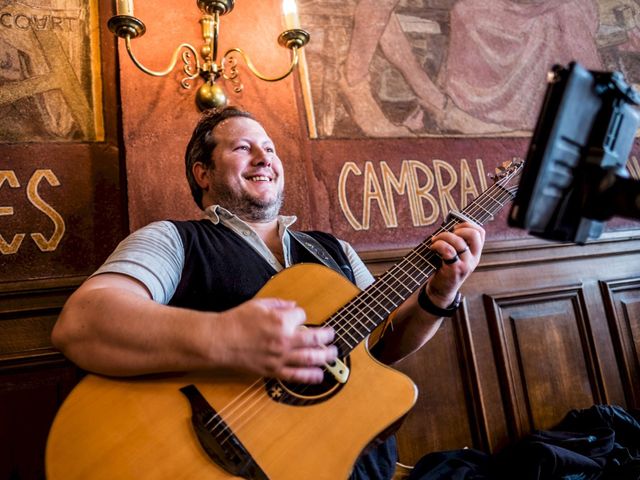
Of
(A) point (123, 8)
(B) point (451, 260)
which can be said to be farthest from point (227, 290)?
(A) point (123, 8)

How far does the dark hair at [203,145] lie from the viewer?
1.69m

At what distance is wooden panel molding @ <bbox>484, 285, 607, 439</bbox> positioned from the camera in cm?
207

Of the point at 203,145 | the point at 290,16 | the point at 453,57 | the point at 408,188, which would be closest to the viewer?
the point at 203,145

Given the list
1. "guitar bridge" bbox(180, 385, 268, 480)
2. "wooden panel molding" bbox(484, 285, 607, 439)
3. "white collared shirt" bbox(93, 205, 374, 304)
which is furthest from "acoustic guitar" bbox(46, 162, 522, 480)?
"wooden panel molding" bbox(484, 285, 607, 439)

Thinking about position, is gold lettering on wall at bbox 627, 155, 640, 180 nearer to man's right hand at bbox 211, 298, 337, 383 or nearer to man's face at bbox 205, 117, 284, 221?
man's face at bbox 205, 117, 284, 221

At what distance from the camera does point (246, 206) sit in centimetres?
159

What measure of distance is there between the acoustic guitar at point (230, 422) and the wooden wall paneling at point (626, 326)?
1822 millimetres

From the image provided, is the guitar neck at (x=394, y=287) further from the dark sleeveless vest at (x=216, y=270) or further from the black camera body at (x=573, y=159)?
the black camera body at (x=573, y=159)

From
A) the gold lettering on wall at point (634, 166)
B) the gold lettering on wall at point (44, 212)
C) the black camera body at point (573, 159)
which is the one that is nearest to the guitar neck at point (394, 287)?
the black camera body at point (573, 159)

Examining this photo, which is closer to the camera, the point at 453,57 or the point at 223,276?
the point at 223,276

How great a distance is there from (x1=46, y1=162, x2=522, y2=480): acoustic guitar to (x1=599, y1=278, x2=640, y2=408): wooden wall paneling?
1822 mm

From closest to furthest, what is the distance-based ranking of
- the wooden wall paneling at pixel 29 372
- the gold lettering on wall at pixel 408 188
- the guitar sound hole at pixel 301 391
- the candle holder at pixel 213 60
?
the guitar sound hole at pixel 301 391 → the wooden wall paneling at pixel 29 372 → the candle holder at pixel 213 60 → the gold lettering on wall at pixel 408 188

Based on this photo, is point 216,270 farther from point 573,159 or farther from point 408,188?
point 408,188

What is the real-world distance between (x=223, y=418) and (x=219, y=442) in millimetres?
47
